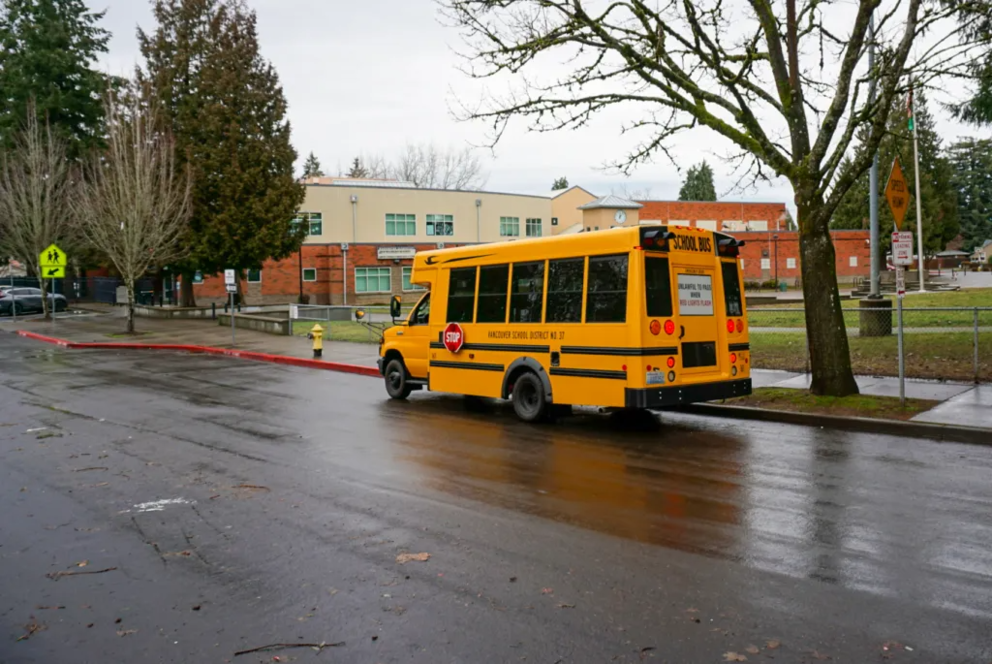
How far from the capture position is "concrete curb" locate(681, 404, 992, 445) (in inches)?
393

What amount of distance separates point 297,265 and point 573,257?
151 feet

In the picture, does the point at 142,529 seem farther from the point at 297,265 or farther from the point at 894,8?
the point at 297,265

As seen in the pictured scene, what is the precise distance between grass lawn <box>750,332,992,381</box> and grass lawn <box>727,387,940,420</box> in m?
2.70

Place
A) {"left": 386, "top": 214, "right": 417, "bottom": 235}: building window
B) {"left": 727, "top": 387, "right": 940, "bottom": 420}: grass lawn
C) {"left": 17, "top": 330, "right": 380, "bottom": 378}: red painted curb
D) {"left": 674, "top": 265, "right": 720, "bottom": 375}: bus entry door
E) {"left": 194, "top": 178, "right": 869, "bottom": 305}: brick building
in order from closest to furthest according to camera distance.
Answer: {"left": 674, "top": 265, "right": 720, "bottom": 375}: bus entry door → {"left": 727, "top": 387, "right": 940, "bottom": 420}: grass lawn → {"left": 17, "top": 330, "right": 380, "bottom": 378}: red painted curb → {"left": 194, "top": 178, "right": 869, "bottom": 305}: brick building → {"left": 386, "top": 214, "right": 417, "bottom": 235}: building window

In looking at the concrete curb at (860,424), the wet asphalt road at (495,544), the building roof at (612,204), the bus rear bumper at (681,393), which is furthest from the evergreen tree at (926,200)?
the wet asphalt road at (495,544)

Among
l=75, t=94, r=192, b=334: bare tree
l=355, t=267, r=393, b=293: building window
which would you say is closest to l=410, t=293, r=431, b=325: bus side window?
l=75, t=94, r=192, b=334: bare tree

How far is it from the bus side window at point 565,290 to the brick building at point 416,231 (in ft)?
133

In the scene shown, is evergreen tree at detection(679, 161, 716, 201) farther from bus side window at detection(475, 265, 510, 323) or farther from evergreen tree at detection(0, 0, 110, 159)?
bus side window at detection(475, 265, 510, 323)

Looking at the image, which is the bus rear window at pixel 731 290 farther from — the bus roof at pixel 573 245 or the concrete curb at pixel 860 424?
the concrete curb at pixel 860 424

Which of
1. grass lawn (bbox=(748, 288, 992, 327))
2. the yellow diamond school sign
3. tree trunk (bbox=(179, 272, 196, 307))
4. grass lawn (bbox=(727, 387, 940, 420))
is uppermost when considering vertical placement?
the yellow diamond school sign

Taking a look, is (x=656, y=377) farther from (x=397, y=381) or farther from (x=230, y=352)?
(x=230, y=352)

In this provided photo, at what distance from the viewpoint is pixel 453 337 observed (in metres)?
13.4

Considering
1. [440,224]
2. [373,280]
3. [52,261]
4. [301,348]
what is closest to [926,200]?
[440,224]

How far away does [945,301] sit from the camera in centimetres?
2938
